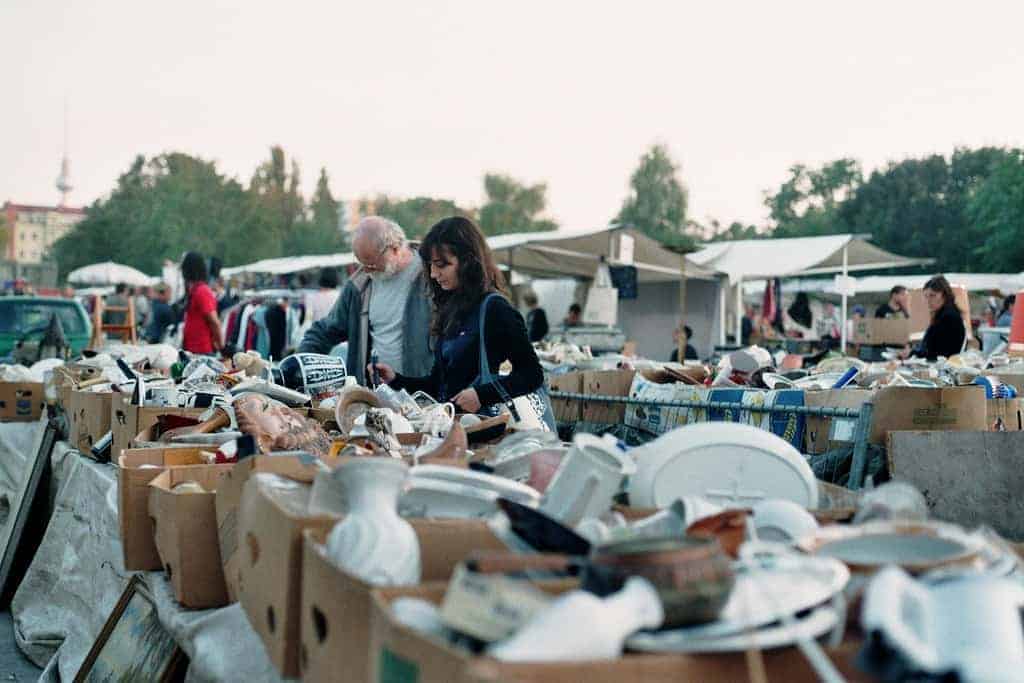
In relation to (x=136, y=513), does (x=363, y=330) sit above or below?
above

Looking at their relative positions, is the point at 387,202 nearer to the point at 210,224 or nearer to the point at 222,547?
the point at 210,224

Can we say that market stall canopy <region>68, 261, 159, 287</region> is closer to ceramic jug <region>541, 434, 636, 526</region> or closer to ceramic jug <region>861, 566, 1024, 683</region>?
ceramic jug <region>541, 434, 636, 526</region>

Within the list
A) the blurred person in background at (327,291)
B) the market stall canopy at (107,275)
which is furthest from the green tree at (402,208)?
the blurred person in background at (327,291)

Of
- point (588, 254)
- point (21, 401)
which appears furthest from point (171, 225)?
point (21, 401)

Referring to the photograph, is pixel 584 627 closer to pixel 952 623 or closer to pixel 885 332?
pixel 952 623

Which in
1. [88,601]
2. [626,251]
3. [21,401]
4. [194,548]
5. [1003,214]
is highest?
[1003,214]

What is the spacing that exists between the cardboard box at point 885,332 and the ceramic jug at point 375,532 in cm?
1078

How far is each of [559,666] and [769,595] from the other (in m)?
0.26

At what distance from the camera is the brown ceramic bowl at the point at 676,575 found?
1.13 m

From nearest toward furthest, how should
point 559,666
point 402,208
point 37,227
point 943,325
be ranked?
point 559,666
point 943,325
point 402,208
point 37,227

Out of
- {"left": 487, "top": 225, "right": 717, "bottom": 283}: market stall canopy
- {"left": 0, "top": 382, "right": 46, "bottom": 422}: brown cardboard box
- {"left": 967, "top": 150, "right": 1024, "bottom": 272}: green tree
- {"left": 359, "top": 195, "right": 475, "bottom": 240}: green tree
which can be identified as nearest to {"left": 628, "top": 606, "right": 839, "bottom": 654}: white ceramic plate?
{"left": 0, "top": 382, "right": 46, "bottom": 422}: brown cardboard box

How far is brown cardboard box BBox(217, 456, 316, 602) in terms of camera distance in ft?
6.42

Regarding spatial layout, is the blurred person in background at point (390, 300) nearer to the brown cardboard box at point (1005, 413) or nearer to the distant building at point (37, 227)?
the brown cardboard box at point (1005, 413)

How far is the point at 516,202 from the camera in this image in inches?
3078
